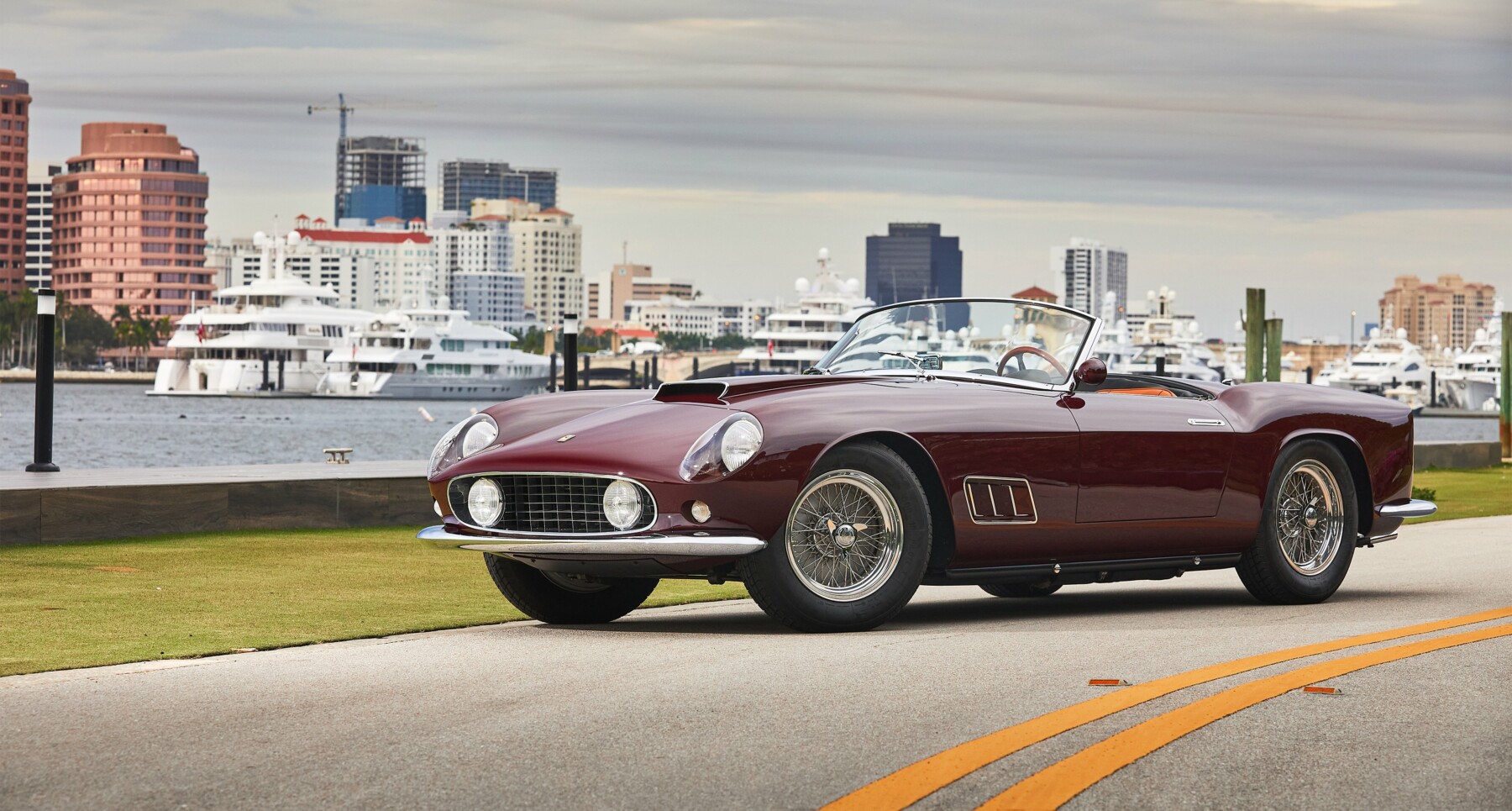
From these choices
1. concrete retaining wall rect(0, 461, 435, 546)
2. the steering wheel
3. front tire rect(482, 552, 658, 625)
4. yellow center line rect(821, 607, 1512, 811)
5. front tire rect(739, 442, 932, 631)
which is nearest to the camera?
yellow center line rect(821, 607, 1512, 811)

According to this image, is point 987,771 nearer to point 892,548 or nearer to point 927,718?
point 927,718

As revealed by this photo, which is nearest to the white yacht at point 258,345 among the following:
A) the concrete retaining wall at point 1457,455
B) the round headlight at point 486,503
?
the concrete retaining wall at point 1457,455

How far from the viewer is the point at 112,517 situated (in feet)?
39.6

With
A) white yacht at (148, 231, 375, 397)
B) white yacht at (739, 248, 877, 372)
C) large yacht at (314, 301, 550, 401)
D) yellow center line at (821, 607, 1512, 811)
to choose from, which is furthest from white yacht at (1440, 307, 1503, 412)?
yellow center line at (821, 607, 1512, 811)

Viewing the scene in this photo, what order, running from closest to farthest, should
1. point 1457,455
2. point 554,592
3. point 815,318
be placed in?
point 554,592, point 1457,455, point 815,318

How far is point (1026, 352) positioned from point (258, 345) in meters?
125

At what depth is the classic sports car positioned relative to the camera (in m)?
6.75

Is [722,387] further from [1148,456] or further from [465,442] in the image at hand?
[1148,456]

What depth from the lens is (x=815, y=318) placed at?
108375 millimetres

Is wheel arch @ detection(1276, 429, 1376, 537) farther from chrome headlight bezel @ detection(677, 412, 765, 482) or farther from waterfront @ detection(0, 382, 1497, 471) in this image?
waterfront @ detection(0, 382, 1497, 471)

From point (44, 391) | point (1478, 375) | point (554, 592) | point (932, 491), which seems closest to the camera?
point (932, 491)


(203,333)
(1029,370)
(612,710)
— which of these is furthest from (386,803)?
(203,333)

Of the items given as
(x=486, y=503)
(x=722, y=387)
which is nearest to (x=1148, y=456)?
(x=722, y=387)

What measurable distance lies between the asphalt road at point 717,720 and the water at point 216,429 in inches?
780
